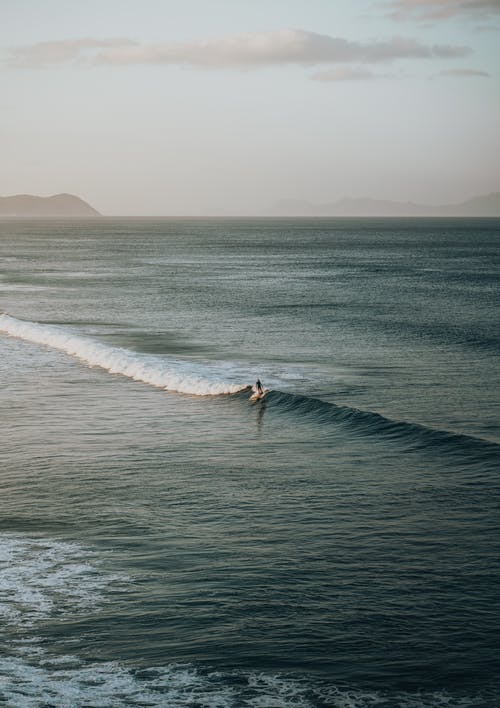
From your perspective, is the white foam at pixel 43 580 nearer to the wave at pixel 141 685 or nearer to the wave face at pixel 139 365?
the wave at pixel 141 685

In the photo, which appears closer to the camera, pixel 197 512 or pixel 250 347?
pixel 197 512

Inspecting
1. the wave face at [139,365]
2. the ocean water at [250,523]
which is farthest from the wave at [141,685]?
the wave face at [139,365]

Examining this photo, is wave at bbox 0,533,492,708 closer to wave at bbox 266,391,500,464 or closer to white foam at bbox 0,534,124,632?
white foam at bbox 0,534,124,632

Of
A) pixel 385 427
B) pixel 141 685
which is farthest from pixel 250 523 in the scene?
pixel 385 427

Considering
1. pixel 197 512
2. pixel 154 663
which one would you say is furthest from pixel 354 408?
pixel 154 663

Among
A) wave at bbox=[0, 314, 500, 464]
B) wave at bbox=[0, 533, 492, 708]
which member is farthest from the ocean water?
wave at bbox=[0, 314, 500, 464]

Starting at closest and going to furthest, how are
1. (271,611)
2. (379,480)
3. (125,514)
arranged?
(271,611) < (125,514) < (379,480)

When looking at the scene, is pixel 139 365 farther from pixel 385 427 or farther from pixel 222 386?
pixel 385 427

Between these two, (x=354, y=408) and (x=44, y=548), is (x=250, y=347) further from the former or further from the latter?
(x=44, y=548)
